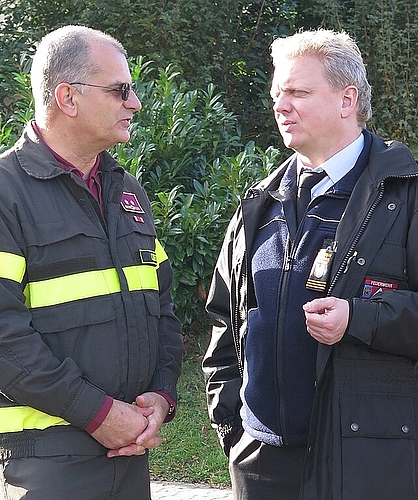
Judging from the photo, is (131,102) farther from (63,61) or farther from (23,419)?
(23,419)

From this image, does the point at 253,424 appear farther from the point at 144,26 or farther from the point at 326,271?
the point at 144,26

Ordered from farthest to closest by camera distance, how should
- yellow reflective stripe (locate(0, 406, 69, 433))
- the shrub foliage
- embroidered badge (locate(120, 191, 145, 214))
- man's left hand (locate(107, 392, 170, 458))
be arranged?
the shrub foliage → embroidered badge (locate(120, 191, 145, 214)) → man's left hand (locate(107, 392, 170, 458)) → yellow reflective stripe (locate(0, 406, 69, 433))

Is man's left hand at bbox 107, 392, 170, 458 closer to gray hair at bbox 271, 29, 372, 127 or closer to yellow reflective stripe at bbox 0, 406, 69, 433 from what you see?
yellow reflective stripe at bbox 0, 406, 69, 433

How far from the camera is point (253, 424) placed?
3.32 metres

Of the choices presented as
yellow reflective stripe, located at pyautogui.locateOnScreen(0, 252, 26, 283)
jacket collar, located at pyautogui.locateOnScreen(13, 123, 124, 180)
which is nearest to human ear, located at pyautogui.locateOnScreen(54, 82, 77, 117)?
jacket collar, located at pyautogui.locateOnScreen(13, 123, 124, 180)

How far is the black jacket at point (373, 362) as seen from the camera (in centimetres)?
300

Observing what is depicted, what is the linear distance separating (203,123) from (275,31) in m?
2.25

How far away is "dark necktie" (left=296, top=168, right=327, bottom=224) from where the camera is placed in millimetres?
3318

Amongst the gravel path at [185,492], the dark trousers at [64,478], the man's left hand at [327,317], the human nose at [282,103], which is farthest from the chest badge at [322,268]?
the gravel path at [185,492]

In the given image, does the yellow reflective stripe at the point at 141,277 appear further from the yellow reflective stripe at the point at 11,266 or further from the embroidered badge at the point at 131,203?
the yellow reflective stripe at the point at 11,266

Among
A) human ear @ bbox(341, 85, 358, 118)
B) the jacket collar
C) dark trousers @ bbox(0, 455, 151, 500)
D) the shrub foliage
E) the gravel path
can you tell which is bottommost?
the gravel path

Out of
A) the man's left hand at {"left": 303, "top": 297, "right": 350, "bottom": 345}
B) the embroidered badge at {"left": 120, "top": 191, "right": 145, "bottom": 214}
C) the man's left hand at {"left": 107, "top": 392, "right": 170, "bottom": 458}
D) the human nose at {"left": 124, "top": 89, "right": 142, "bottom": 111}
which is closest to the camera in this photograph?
the man's left hand at {"left": 303, "top": 297, "right": 350, "bottom": 345}

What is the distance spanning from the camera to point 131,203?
11.3 feet

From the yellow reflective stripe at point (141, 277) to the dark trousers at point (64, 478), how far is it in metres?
0.63
